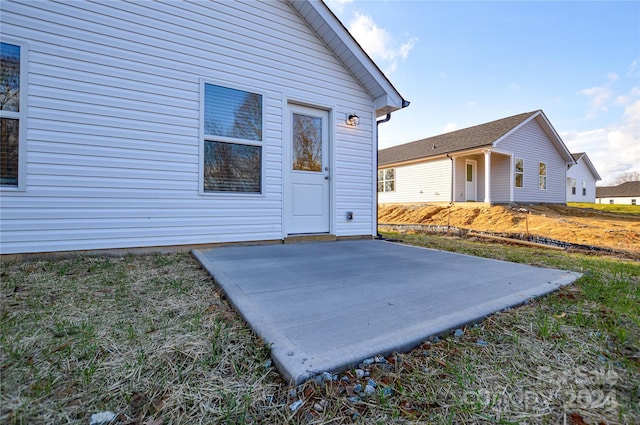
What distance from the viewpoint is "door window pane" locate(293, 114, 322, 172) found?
4.49m

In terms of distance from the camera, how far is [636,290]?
231 centimetres

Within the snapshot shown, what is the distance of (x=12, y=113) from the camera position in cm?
288

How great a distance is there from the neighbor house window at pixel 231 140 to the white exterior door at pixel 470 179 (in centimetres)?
1215

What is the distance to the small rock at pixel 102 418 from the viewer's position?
2.92ft

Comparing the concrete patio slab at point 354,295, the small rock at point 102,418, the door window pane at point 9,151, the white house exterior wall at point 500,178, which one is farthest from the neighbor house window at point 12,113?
the white house exterior wall at point 500,178

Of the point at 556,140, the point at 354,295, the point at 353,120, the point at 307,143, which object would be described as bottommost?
the point at 354,295

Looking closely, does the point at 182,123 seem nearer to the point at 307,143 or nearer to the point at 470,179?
the point at 307,143

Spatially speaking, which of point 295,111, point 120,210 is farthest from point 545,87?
point 120,210

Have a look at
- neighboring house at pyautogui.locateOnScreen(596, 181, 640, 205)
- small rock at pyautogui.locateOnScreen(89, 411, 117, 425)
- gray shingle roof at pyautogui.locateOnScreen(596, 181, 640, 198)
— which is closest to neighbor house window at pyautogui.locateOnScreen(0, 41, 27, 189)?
small rock at pyautogui.locateOnScreen(89, 411, 117, 425)

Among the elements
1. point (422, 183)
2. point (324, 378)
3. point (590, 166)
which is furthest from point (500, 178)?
point (590, 166)

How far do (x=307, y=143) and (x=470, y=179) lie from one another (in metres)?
11.7

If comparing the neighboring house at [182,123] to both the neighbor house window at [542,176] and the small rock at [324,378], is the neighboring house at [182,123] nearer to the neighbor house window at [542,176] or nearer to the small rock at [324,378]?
the small rock at [324,378]

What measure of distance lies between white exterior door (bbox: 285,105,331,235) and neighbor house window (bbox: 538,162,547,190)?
1417 cm

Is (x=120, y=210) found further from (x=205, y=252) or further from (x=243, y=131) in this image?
(x=243, y=131)
